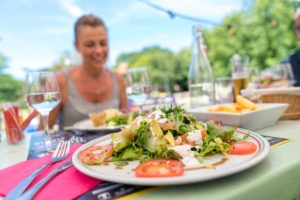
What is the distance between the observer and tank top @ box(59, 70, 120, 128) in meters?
1.86

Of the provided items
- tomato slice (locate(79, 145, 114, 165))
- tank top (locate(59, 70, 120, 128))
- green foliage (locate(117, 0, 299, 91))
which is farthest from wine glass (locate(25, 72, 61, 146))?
green foliage (locate(117, 0, 299, 91))

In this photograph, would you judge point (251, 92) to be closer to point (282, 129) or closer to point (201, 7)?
point (282, 129)

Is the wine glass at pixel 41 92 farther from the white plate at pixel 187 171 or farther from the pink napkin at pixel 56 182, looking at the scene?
the white plate at pixel 187 171

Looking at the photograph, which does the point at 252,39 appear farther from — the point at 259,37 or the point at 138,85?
the point at 138,85

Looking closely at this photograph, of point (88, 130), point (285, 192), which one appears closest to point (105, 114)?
point (88, 130)

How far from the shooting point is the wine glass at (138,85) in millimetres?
1083

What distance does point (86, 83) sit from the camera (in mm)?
2119

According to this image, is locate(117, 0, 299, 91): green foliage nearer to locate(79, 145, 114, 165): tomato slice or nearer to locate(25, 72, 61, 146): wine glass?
locate(25, 72, 61, 146): wine glass

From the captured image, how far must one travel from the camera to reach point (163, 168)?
39cm

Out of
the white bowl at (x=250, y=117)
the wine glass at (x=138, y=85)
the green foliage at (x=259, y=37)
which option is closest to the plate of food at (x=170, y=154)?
the white bowl at (x=250, y=117)

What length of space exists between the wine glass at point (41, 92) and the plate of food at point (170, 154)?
0.38 metres

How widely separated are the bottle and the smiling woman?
85 centimetres

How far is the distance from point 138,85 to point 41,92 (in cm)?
40

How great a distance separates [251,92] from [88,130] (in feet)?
2.26
